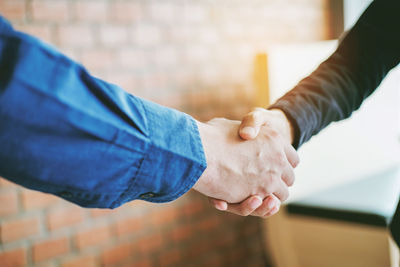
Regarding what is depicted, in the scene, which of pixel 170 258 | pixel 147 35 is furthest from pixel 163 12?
pixel 170 258

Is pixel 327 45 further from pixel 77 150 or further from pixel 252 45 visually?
pixel 77 150

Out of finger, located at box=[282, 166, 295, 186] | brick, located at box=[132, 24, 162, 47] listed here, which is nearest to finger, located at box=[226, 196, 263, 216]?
finger, located at box=[282, 166, 295, 186]

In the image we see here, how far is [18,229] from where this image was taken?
1.43 m

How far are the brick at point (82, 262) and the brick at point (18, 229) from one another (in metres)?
0.19

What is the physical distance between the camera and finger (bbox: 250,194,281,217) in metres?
1.08

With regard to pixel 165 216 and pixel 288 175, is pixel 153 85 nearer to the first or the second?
pixel 165 216

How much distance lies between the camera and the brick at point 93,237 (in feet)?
5.30

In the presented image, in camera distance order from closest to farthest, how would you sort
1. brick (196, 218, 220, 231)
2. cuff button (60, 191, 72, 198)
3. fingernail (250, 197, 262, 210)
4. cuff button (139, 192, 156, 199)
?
cuff button (60, 191, 72, 198) < cuff button (139, 192, 156, 199) < fingernail (250, 197, 262, 210) < brick (196, 218, 220, 231)

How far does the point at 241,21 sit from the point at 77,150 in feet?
5.72

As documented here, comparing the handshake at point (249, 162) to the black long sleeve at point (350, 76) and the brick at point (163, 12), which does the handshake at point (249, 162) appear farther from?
the brick at point (163, 12)

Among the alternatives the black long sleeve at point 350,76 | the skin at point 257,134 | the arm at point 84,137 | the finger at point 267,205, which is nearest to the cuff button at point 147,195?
the arm at point 84,137

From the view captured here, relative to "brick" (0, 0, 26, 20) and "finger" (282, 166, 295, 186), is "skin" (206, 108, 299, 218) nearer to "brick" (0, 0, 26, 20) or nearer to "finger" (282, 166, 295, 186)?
"finger" (282, 166, 295, 186)

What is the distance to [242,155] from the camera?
104 cm

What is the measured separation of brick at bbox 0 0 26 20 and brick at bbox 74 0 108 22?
210mm
